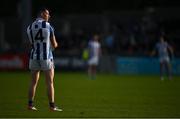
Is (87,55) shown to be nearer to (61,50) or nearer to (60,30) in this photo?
(61,50)

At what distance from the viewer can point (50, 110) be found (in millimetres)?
19938

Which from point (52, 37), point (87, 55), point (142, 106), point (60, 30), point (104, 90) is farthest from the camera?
point (60, 30)

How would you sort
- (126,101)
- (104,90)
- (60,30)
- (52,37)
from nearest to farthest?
1. (52,37)
2. (126,101)
3. (104,90)
4. (60,30)

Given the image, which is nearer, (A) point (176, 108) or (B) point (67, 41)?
(A) point (176, 108)

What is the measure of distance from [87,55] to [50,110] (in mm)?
24375

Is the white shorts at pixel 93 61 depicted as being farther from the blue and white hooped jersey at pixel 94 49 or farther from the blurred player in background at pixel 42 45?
the blurred player in background at pixel 42 45

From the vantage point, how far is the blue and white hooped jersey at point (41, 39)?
19.6 metres

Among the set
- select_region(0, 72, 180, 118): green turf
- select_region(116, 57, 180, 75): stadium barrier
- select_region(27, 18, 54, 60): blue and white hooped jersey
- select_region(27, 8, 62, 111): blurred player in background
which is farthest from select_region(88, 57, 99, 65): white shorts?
select_region(27, 18, 54, 60): blue and white hooped jersey

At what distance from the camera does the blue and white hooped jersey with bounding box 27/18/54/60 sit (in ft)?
64.4

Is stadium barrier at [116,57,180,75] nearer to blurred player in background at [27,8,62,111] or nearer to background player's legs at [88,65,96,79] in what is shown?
background player's legs at [88,65,96,79]

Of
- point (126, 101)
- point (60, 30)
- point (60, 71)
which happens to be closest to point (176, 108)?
point (126, 101)

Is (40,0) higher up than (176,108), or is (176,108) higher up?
(40,0)

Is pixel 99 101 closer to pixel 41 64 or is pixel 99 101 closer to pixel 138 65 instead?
pixel 41 64

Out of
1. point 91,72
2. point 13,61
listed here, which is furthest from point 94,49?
point 13,61
